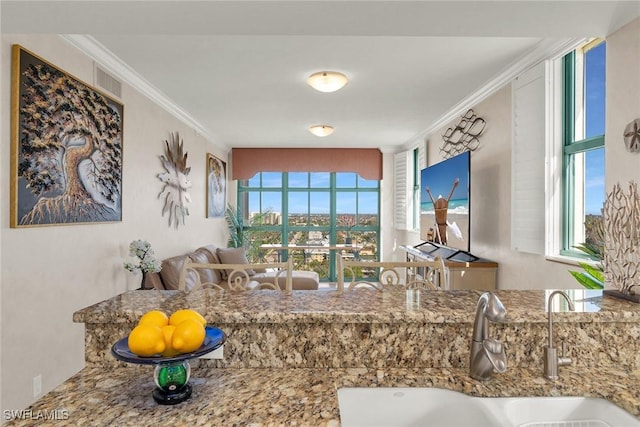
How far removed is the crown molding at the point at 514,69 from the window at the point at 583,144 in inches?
3.7

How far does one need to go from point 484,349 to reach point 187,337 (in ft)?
2.28

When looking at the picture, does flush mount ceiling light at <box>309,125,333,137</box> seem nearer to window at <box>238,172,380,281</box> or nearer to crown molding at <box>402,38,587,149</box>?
crown molding at <box>402,38,587,149</box>

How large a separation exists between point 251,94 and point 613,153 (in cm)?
290

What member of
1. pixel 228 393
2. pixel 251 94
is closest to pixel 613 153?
pixel 228 393

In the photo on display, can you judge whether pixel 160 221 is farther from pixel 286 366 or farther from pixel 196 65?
pixel 286 366

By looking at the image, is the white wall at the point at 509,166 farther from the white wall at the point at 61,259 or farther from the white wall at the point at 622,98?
the white wall at the point at 61,259

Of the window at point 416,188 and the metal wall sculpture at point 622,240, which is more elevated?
the window at point 416,188

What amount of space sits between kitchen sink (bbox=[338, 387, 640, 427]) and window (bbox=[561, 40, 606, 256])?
1.74m

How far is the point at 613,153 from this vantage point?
5.31ft

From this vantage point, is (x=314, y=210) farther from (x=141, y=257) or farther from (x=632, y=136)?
(x=632, y=136)

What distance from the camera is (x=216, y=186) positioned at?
5879 millimetres

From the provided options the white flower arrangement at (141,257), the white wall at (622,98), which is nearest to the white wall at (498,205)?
the white wall at (622,98)

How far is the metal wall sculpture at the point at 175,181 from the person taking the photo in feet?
13.0

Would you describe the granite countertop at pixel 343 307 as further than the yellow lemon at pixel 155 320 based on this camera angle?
Yes
